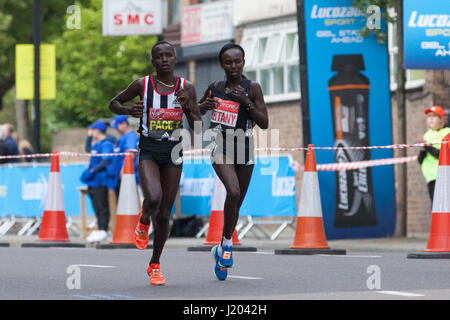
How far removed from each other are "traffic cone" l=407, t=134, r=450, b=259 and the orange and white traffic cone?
457 cm

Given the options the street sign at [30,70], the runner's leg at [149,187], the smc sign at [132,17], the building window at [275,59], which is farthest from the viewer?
the smc sign at [132,17]

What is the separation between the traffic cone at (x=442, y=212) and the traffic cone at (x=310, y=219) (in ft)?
4.65

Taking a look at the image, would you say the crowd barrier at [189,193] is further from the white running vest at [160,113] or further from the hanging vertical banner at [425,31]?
the white running vest at [160,113]

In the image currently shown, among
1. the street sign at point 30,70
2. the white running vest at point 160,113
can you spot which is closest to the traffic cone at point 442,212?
the white running vest at point 160,113

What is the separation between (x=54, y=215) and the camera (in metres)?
Result: 17.8

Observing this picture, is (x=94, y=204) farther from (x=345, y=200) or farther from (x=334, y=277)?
(x=334, y=277)

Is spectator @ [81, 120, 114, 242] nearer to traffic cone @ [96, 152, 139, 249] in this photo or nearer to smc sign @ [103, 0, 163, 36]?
traffic cone @ [96, 152, 139, 249]

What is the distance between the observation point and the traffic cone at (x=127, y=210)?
55.7 feet

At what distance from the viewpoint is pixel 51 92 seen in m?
24.6

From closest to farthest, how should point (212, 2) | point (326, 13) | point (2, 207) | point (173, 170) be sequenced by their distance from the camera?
point (173, 170) → point (326, 13) → point (2, 207) → point (212, 2)

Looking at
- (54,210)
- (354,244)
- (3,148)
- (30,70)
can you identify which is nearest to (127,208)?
(54,210)
